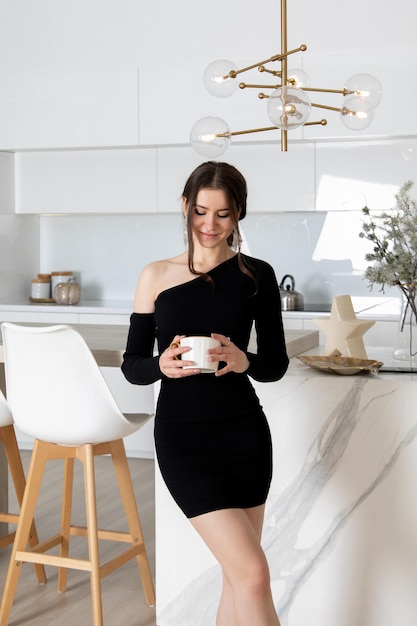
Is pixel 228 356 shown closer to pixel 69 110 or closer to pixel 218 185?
pixel 218 185

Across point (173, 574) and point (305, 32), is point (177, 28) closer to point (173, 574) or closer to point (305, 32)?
point (305, 32)

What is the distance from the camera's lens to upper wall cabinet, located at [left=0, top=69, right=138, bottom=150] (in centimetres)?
534

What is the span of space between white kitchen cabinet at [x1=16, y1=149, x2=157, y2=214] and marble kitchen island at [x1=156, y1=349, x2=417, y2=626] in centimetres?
300

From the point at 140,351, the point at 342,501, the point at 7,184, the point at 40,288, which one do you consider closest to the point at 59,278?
the point at 40,288

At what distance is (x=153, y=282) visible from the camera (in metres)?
2.20

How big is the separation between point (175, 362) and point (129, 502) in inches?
47.2

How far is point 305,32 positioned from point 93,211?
1.73 meters

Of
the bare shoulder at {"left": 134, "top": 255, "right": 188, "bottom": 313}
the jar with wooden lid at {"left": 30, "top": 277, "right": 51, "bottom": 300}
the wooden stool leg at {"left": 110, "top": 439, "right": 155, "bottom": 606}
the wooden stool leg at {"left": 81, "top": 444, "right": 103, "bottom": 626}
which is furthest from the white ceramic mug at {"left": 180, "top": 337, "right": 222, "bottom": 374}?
the jar with wooden lid at {"left": 30, "top": 277, "right": 51, "bottom": 300}

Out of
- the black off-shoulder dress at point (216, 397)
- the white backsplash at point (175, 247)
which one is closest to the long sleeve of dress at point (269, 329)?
the black off-shoulder dress at point (216, 397)

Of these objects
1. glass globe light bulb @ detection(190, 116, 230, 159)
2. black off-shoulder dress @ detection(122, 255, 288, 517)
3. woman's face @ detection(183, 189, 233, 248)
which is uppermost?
glass globe light bulb @ detection(190, 116, 230, 159)

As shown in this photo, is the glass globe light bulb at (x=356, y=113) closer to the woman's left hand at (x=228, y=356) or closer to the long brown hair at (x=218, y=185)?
the long brown hair at (x=218, y=185)

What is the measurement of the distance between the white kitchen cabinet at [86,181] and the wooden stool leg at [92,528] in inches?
116

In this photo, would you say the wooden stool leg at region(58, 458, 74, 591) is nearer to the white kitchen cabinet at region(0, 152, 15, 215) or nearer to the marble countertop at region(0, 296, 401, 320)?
the marble countertop at region(0, 296, 401, 320)

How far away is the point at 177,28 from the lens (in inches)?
206
